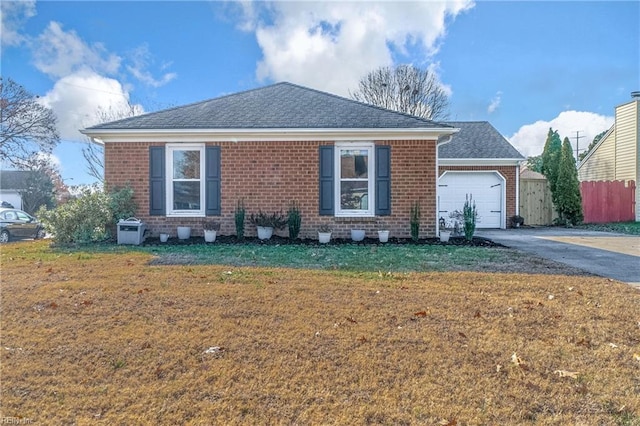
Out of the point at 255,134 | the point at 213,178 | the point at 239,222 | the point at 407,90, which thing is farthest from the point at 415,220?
the point at 407,90

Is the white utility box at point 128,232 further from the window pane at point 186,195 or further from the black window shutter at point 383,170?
the black window shutter at point 383,170

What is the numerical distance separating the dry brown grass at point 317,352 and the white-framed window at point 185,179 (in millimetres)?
5136

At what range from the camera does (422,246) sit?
9250 mm

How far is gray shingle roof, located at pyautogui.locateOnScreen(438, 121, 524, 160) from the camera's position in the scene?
15406mm

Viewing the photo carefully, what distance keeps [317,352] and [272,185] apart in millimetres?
7562

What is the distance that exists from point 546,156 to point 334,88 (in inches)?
535

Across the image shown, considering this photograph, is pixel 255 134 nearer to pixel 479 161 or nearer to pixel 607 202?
pixel 479 161

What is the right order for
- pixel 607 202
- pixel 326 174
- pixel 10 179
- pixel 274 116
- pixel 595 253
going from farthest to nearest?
pixel 10 179
pixel 607 202
pixel 274 116
pixel 326 174
pixel 595 253

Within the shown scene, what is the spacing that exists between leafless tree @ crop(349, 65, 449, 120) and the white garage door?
1069 centimetres

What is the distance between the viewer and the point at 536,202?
16.9 m

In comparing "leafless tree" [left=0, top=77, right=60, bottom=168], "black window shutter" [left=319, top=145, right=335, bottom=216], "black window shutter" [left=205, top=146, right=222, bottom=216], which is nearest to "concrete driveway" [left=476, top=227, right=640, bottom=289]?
"black window shutter" [left=319, top=145, right=335, bottom=216]

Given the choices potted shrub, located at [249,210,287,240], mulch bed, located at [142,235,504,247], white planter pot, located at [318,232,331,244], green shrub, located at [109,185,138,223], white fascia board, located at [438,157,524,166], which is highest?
white fascia board, located at [438,157,524,166]

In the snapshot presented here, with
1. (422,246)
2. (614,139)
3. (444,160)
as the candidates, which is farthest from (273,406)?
(614,139)

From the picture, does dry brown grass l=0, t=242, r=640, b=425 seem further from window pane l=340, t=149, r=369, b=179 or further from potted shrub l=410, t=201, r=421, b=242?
window pane l=340, t=149, r=369, b=179
